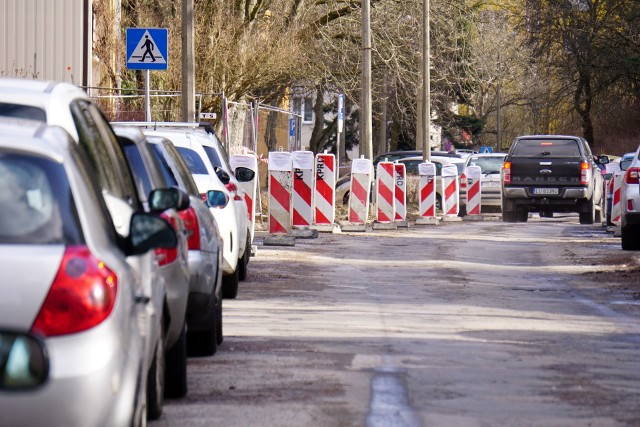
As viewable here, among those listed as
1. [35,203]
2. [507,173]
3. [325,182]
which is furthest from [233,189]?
[507,173]

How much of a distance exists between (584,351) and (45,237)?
20.1ft

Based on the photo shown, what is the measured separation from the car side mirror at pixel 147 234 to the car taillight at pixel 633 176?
15944 mm

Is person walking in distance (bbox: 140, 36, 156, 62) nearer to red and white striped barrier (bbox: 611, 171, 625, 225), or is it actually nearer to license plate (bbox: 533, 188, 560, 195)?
red and white striped barrier (bbox: 611, 171, 625, 225)

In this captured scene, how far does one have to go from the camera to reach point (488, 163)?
127 ft

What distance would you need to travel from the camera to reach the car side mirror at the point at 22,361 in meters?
4.82

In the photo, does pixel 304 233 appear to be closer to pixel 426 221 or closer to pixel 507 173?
pixel 507 173

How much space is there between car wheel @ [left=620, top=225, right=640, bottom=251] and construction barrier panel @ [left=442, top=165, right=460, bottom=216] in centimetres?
1342

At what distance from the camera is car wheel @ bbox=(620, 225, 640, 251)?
70.5 feet

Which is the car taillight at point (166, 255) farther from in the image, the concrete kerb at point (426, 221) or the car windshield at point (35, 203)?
the concrete kerb at point (426, 221)

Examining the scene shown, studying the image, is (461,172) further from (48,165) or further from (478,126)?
(478,126)

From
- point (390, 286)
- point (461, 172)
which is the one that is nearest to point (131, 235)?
point (390, 286)

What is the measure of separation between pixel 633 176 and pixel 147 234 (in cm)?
1613

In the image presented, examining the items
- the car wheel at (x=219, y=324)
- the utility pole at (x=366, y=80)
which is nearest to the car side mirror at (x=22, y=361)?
the car wheel at (x=219, y=324)

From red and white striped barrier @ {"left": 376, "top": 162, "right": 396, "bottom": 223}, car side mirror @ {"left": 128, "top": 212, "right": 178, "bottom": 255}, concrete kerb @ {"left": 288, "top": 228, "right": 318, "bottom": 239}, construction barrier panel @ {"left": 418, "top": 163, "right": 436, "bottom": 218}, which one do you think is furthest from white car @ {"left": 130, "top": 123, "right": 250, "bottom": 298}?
construction barrier panel @ {"left": 418, "top": 163, "right": 436, "bottom": 218}
